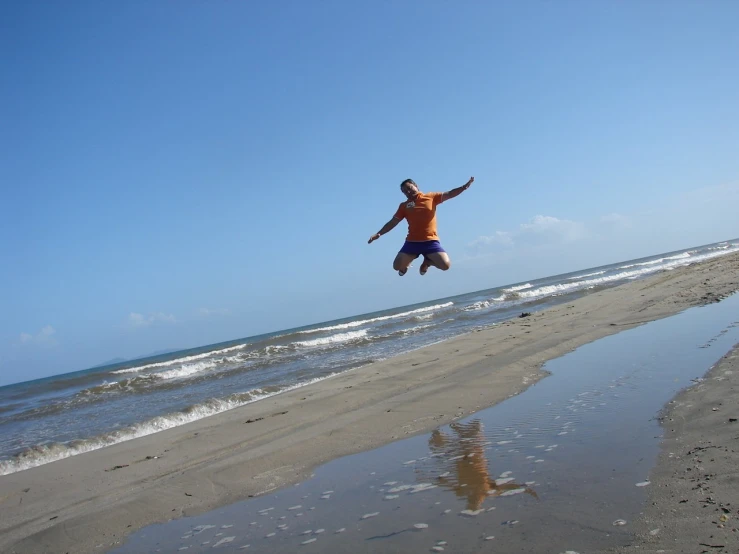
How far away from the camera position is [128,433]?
9508 millimetres

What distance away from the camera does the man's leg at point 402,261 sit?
828 centimetres

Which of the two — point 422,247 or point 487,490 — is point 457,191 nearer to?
point 422,247

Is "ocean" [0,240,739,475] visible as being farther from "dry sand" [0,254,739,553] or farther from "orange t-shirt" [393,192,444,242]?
"orange t-shirt" [393,192,444,242]

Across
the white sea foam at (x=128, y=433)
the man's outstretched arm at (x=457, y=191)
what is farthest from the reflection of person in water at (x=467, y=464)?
the white sea foam at (x=128, y=433)

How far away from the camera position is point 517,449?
4324 mm

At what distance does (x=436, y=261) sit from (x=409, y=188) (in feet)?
4.02

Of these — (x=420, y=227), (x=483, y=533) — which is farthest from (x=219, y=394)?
(x=483, y=533)

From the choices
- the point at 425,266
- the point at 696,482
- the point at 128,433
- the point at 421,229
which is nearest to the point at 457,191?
the point at 421,229

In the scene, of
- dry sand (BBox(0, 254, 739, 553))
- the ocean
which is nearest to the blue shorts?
dry sand (BBox(0, 254, 739, 553))

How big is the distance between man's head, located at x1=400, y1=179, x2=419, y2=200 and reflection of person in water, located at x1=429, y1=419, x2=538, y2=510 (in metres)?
3.81

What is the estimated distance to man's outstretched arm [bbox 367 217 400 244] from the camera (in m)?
8.48

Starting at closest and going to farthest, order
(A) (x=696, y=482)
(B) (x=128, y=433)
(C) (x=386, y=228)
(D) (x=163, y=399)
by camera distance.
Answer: (A) (x=696, y=482), (C) (x=386, y=228), (B) (x=128, y=433), (D) (x=163, y=399)

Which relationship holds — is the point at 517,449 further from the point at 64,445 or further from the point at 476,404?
the point at 64,445

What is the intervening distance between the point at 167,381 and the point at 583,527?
17877mm
